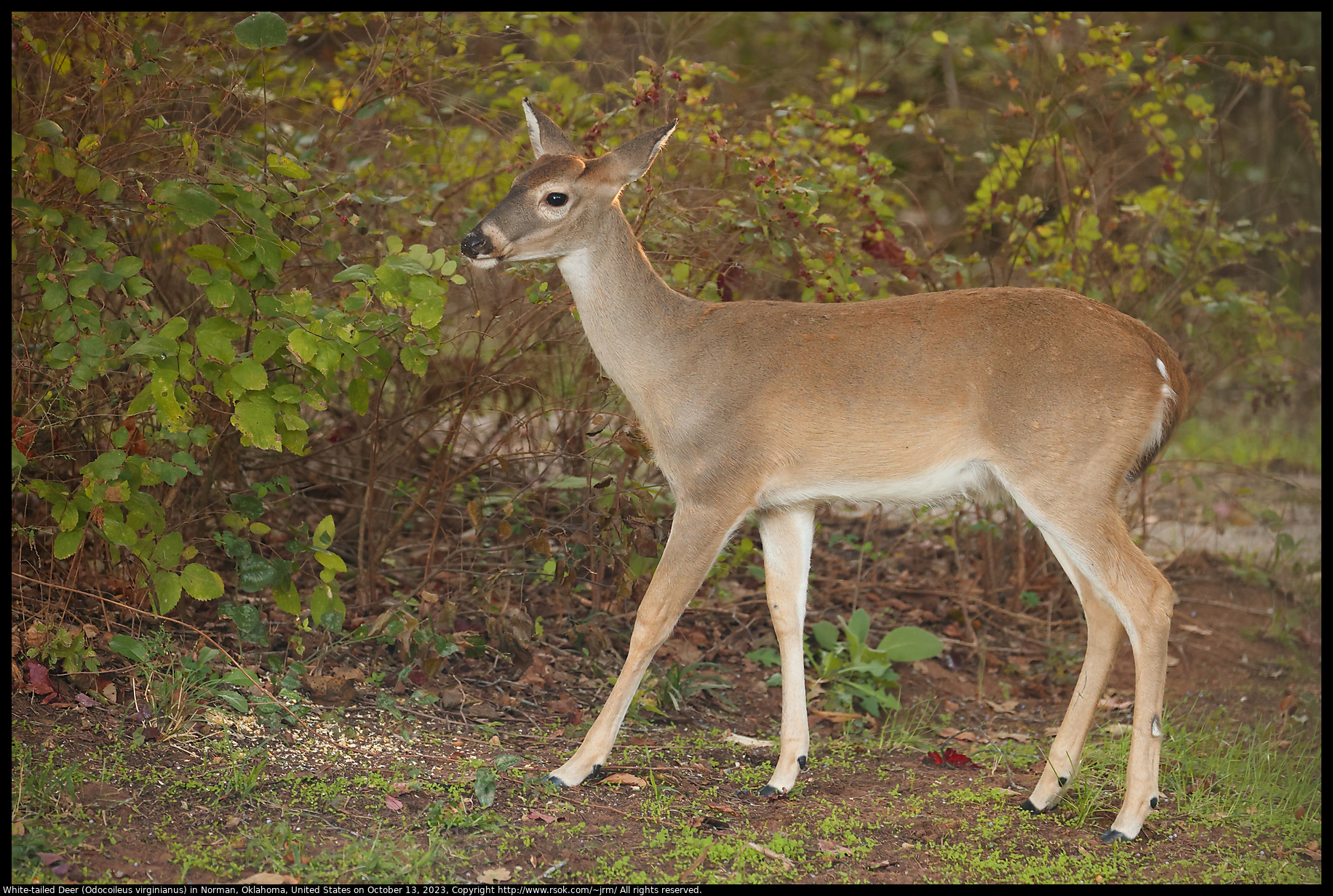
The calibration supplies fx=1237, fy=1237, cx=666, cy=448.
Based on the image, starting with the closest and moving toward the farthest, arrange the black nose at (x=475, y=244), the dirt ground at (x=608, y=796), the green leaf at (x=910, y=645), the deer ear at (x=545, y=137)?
the dirt ground at (x=608, y=796) < the black nose at (x=475, y=244) < the deer ear at (x=545, y=137) < the green leaf at (x=910, y=645)

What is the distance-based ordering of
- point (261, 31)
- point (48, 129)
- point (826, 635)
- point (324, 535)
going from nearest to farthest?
point (48, 129) < point (261, 31) < point (324, 535) < point (826, 635)

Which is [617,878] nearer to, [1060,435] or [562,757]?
[562,757]

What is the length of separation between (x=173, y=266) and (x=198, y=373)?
3.36ft

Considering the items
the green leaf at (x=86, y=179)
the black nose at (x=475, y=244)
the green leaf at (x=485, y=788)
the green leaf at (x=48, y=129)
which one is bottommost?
the green leaf at (x=485, y=788)

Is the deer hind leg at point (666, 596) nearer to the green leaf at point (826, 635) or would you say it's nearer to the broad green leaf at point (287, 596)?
the broad green leaf at point (287, 596)

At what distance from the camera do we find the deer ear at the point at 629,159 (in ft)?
16.7

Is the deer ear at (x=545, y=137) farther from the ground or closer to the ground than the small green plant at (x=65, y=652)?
farther from the ground

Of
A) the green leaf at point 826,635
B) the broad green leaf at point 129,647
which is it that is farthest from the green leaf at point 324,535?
the green leaf at point 826,635

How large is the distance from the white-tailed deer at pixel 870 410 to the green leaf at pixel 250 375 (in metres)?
0.92

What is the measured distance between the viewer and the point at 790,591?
543 centimetres

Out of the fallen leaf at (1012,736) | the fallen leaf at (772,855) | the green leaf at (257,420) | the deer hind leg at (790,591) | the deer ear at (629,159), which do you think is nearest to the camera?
the fallen leaf at (772,855)

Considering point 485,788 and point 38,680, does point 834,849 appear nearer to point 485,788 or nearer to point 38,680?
point 485,788

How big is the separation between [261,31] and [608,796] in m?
3.26

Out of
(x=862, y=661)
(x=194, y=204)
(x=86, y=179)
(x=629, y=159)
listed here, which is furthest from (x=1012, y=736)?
(x=86, y=179)
